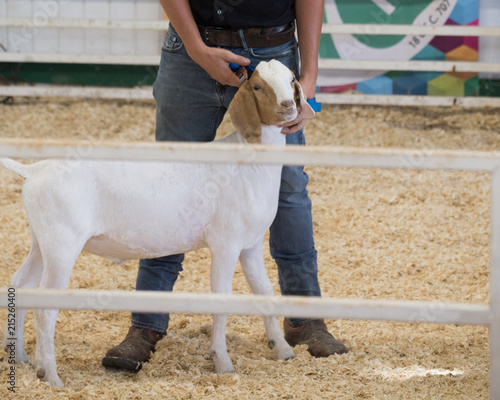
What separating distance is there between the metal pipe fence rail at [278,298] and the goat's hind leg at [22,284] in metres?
0.80

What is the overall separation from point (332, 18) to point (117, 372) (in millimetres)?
4513

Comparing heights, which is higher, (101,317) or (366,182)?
(366,182)

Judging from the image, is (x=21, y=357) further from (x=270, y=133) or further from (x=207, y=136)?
(x=270, y=133)

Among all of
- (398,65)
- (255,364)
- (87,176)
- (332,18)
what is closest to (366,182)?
(398,65)

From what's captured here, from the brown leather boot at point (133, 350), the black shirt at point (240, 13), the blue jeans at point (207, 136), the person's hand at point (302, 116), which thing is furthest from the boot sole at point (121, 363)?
the black shirt at point (240, 13)

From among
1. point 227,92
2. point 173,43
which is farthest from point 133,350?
point 173,43

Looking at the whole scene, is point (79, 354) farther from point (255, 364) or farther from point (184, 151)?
point (184, 151)

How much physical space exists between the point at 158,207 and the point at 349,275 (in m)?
1.42

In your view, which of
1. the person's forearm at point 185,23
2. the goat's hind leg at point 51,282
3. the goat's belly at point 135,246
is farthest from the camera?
the person's forearm at point 185,23

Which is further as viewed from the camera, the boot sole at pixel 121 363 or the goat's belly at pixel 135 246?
the boot sole at pixel 121 363

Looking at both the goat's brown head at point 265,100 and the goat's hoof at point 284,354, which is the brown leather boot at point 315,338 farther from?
the goat's brown head at point 265,100

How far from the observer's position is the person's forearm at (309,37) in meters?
2.46

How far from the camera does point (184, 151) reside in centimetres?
151

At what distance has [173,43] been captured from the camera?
2.48 metres
